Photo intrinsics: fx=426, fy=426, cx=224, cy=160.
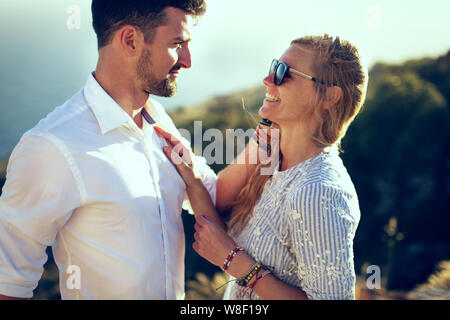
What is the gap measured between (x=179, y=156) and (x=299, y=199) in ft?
2.95

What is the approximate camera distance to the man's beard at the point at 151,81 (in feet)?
8.08

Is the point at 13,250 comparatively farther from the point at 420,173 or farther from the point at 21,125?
the point at 420,173

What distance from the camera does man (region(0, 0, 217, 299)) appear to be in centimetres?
204

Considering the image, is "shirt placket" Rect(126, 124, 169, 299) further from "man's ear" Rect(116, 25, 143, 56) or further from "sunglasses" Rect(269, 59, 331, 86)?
"sunglasses" Rect(269, 59, 331, 86)

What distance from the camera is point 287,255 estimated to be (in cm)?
237

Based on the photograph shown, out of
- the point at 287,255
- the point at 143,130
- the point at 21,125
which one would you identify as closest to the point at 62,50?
the point at 21,125

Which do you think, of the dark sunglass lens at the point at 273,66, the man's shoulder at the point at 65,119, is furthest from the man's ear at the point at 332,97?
the man's shoulder at the point at 65,119

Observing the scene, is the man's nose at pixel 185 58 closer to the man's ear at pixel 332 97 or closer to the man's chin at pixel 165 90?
the man's chin at pixel 165 90

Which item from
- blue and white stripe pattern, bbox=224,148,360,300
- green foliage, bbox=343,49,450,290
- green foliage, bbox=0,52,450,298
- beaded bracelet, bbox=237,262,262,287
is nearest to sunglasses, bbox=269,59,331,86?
blue and white stripe pattern, bbox=224,148,360,300

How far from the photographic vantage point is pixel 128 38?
2.41 m

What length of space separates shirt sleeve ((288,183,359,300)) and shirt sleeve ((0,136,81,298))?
1158mm

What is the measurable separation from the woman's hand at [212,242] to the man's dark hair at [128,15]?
1.16 m

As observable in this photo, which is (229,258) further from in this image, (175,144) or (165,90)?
(165,90)

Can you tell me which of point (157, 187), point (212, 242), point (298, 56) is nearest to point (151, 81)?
point (157, 187)
